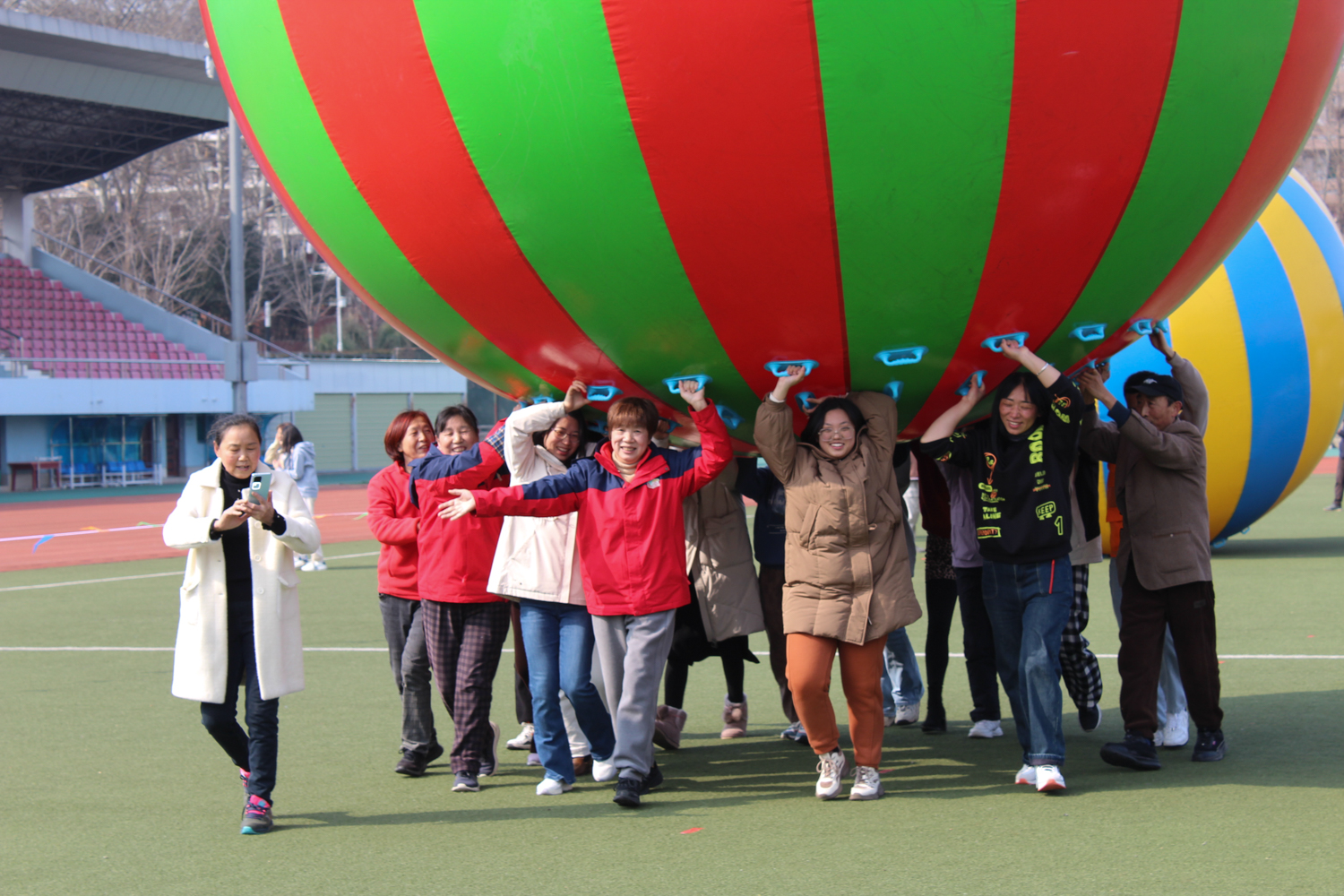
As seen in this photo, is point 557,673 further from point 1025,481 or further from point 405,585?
point 1025,481

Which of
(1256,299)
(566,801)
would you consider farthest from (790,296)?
(1256,299)

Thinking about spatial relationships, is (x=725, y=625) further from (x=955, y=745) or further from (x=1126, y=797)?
(x=1126, y=797)

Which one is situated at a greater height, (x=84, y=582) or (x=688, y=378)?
(x=688, y=378)

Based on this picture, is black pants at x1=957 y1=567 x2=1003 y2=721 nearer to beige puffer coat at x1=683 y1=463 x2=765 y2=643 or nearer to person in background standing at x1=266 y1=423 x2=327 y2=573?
beige puffer coat at x1=683 y1=463 x2=765 y2=643

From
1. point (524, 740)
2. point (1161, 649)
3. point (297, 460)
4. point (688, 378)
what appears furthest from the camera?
point (297, 460)

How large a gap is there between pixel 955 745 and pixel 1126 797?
1.07 m

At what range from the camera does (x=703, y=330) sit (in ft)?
12.7

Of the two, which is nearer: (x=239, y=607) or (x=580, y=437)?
(x=239, y=607)

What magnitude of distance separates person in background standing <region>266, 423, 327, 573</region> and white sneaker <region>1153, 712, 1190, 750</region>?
7.08m

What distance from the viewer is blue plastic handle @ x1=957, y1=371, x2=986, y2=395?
418 cm

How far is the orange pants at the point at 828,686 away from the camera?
14.7 feet

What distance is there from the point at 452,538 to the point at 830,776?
5.61 feet

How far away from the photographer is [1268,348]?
9617 millimetres

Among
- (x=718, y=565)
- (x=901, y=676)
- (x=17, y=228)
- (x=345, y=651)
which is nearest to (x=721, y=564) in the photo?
(x=718, y=565)
